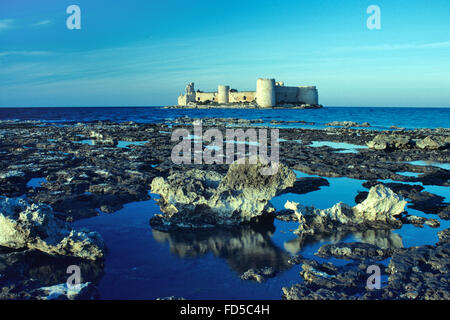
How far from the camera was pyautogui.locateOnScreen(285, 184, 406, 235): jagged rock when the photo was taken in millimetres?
6559

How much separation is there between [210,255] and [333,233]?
2.45 metres

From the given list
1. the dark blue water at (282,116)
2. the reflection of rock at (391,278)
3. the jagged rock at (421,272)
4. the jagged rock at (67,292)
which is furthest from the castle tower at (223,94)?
the jagged rock at (67,292)

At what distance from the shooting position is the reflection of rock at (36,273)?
4.07m

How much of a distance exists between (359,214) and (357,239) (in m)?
0.92

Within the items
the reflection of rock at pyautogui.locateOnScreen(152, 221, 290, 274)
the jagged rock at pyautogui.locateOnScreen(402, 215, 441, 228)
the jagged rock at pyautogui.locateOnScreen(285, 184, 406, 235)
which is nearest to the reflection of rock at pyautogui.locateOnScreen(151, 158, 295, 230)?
the reflection of rock at pyautogui.locateOnScreen(152, 221, 290, 274)

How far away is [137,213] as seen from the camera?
7523 mm

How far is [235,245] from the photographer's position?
19.0 ft

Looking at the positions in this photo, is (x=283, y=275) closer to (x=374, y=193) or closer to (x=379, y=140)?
(x=374, y=193)

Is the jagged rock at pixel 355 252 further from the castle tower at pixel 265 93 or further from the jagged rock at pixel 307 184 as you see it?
the castle tower at pixel 265 93

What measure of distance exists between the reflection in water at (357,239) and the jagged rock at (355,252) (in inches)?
14.0

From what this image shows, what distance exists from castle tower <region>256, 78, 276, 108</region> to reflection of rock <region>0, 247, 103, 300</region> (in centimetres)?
8122

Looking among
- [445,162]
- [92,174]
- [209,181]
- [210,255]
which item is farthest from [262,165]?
[445,162]

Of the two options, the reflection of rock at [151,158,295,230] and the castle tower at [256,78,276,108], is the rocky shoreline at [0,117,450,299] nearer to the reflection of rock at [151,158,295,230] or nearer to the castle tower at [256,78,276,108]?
the reflection of rock at [151,158,295,230]
